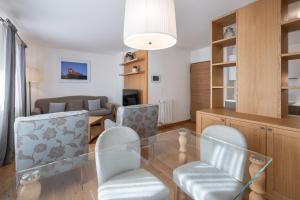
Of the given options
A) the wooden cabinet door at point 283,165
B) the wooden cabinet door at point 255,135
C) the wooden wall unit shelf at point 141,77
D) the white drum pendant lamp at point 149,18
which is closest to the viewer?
the white drum pendant lamp at point 149,18

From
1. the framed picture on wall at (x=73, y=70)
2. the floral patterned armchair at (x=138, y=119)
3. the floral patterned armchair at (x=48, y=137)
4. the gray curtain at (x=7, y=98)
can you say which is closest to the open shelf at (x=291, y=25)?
the floral patterned armchair at (x=138, y=119)

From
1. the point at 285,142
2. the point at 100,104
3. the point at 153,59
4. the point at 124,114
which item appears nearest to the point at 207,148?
the point at 285,142

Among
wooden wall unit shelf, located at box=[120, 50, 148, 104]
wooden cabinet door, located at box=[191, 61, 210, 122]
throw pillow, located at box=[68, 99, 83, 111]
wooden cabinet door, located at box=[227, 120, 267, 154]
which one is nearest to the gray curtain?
throw pillow, located at box=[68, 99, 83, 111]

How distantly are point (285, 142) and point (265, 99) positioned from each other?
0.58m

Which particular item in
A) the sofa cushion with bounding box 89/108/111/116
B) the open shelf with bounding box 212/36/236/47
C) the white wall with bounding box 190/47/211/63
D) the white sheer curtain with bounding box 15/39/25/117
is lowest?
the sofa cushion with bounding box 89/108/111/116

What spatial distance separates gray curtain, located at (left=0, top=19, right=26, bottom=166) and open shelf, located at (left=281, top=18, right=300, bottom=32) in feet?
12.0

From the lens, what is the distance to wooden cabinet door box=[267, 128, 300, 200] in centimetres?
130

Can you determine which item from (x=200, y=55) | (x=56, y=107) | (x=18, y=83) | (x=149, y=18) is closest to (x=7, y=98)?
(x=18, y=83)

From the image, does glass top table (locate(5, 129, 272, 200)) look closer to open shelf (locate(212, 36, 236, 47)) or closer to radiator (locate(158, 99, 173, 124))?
open shelf (locate(212, 36, 236, 47))

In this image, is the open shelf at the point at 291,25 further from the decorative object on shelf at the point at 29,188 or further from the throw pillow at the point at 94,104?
the throw pillow at the point at 94,104

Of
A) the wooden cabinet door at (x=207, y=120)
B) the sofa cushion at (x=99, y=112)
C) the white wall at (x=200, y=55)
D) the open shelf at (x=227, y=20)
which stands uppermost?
the white wall at (x=200, y=55)

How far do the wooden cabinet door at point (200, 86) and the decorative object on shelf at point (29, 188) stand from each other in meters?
4.13

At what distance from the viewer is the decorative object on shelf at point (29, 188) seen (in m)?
0.94

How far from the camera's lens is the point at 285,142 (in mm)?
1337
